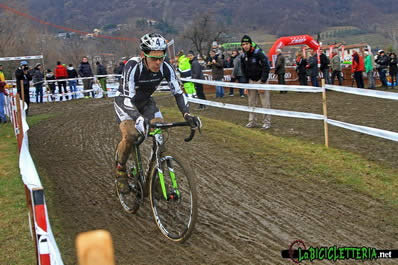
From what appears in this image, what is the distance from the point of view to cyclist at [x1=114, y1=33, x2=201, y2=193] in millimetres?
5676

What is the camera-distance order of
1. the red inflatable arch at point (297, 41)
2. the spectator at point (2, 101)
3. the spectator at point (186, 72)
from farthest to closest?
the red inflatable arch at point (297, 41) < the spectator at point (186, 72) < the spectator at point (2, 101)

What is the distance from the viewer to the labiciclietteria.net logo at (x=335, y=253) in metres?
4.84

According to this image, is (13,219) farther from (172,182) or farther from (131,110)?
(172,182)

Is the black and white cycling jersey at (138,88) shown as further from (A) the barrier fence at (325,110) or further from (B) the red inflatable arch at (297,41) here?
(B) the red inflatable arch at (297,41)

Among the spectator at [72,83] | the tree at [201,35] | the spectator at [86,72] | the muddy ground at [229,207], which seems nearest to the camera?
the muddy ground at [229,207]

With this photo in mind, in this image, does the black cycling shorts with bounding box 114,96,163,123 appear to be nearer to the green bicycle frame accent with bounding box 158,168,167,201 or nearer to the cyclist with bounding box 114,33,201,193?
the cyclist with bounding box 114,33,201,193

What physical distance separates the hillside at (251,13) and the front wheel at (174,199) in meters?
106

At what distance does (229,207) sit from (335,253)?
1.94 m

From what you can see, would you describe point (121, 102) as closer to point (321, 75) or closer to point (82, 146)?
point (82, 146)

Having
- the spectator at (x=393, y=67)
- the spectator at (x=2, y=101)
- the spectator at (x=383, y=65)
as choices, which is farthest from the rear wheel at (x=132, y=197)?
the spectator at (x=383, y=65)

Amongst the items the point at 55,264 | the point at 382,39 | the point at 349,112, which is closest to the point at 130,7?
the point at 382,39

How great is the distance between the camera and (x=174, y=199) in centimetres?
542

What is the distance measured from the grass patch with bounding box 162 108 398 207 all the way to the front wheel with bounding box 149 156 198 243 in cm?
298

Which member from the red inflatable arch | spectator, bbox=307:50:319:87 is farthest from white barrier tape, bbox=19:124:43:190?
the red inflatable arch
